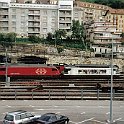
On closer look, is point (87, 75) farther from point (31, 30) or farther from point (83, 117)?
point (31, 30)

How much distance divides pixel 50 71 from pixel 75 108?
2649 centimetres

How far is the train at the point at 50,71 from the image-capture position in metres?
56.8

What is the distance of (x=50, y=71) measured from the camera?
5741 centimetres

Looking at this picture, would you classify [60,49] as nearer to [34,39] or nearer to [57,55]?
[57,55]

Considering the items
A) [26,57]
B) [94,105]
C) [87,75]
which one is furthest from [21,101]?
[26,57]

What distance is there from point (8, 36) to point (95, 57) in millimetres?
18969

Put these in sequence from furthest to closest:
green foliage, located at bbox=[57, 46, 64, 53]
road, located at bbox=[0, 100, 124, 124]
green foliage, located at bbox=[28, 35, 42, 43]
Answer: green foliage, located at bbox=[28, 35, 42, 43] < green foliage, located at bbox=[57, 46, 64, 53] < road, located at bbox=[0, 100, 124, 124]

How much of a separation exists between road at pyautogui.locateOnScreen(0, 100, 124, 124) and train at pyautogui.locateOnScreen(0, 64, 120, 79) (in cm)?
2326

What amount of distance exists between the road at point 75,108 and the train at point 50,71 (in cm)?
2326

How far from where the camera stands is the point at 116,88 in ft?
144

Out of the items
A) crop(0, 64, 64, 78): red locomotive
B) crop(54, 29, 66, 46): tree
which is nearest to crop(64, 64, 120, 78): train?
crop(0, 64, 64, 78): red locomotive

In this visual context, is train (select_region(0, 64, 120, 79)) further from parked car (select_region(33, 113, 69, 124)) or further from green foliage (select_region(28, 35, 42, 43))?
parked car (select_region(33, 113, 69, 124))

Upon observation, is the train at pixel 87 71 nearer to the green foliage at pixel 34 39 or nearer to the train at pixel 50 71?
the train at pixel 50 71

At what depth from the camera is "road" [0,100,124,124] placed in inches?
1093
